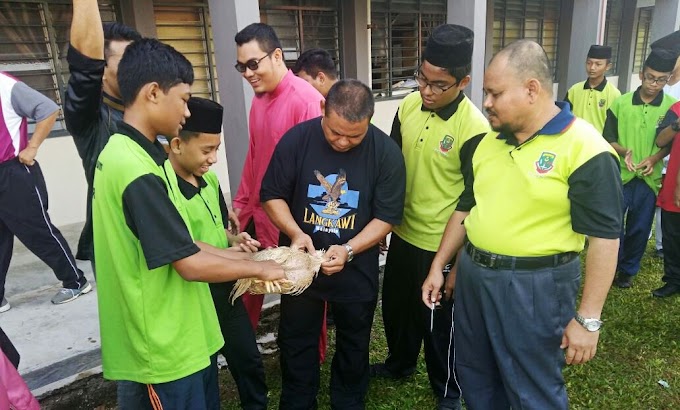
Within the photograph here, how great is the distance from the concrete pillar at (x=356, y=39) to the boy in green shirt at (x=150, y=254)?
6.42 metres

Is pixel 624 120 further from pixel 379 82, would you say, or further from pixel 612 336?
pixel 379 82

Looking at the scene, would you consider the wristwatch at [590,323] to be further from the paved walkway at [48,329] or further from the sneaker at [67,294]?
the sneaker at [67,294]

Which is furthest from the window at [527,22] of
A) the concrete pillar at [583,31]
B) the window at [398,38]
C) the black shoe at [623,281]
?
the black shoe at [623,281]

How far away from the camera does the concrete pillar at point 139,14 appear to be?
5.59 metres

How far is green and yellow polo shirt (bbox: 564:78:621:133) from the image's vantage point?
5.12m

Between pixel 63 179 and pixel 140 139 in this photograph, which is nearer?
pixel 140 139

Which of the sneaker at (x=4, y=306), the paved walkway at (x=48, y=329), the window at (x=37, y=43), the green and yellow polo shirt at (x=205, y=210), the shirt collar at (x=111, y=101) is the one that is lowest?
the paved walkway at (x=48, y=329)

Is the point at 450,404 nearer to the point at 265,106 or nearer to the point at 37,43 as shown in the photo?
the point at 265,106

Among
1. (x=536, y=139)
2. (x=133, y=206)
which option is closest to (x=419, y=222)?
(x=536, y=139)

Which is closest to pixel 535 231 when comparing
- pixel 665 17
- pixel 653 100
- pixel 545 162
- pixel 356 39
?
pixel 545 162

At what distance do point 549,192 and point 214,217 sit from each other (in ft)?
4.82

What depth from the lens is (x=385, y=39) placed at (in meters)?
8.45

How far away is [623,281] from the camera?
14.6 feet

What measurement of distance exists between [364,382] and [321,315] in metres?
0.49
